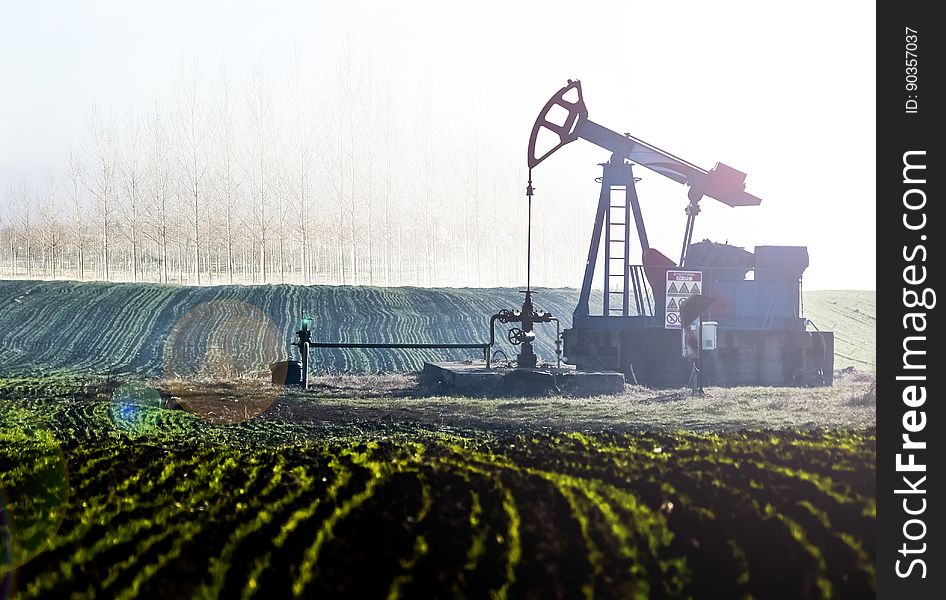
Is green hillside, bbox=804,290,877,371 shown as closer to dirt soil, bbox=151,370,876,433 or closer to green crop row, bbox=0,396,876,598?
dirt soil, bbox=151,370,876,433

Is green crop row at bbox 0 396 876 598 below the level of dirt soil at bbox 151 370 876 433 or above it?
above

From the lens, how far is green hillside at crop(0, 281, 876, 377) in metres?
29.9

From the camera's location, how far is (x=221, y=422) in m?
14.7

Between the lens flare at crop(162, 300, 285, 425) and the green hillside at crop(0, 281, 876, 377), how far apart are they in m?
0.06

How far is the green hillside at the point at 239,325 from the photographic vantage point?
29.9 metres

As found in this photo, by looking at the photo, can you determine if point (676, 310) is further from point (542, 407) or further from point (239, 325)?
point (239, 325)

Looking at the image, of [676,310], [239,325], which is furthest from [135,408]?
[239,325]

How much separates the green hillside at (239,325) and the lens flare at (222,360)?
0.06 m

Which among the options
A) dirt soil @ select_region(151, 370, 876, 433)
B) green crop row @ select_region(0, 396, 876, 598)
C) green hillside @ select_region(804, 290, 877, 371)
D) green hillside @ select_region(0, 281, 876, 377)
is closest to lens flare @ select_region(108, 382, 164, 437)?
dirt soil @ select_region(151, 370, 876, 433)

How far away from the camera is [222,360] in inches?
1163

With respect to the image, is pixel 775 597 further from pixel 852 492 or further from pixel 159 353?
pixel 159 353

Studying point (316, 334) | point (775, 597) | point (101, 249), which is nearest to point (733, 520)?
point (775, 597)

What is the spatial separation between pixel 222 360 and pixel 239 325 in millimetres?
7231

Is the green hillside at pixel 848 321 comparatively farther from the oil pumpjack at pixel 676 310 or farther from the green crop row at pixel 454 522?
the green crop row at pixel 454 522
